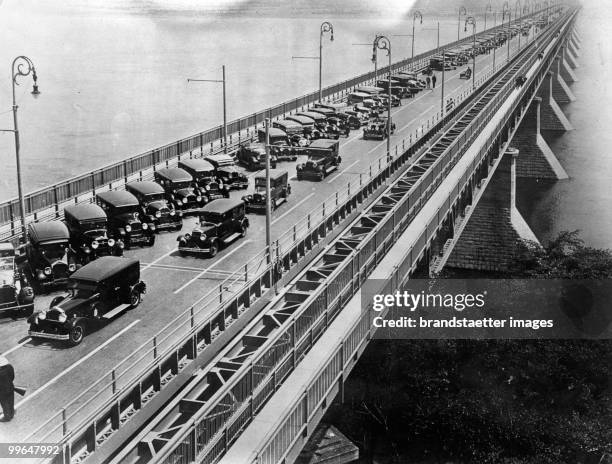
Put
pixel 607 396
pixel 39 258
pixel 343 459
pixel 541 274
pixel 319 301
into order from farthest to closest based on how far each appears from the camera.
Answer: pixel 541 274
pixel 607 396
pixel 39 258
pixel 343 459
pixel 319 301

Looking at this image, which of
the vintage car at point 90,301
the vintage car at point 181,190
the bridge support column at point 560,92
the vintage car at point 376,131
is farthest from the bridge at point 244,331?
the bridge support column at point 560,92

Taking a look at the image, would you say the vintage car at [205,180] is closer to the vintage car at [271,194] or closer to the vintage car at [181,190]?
the vintage car at [181,190]

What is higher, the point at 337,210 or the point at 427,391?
the point at 337,210

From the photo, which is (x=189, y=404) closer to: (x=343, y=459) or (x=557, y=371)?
(x=343, y=459)

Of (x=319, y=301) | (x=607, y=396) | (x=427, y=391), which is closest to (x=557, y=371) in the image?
(x=607, y=396)

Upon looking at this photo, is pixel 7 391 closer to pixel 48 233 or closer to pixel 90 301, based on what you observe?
pixel 90 301

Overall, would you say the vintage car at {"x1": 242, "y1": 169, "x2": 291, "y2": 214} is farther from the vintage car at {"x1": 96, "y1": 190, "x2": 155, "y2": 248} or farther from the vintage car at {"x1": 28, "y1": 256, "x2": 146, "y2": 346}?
the vintage car at {"x1": 28, "y1": 256, "x2": 146, "y2": 346}

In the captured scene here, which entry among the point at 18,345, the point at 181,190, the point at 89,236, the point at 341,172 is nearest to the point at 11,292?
the point at 18,345

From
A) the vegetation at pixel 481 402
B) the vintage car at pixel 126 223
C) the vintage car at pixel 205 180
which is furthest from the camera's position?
the vintage car at pixel 205 180
